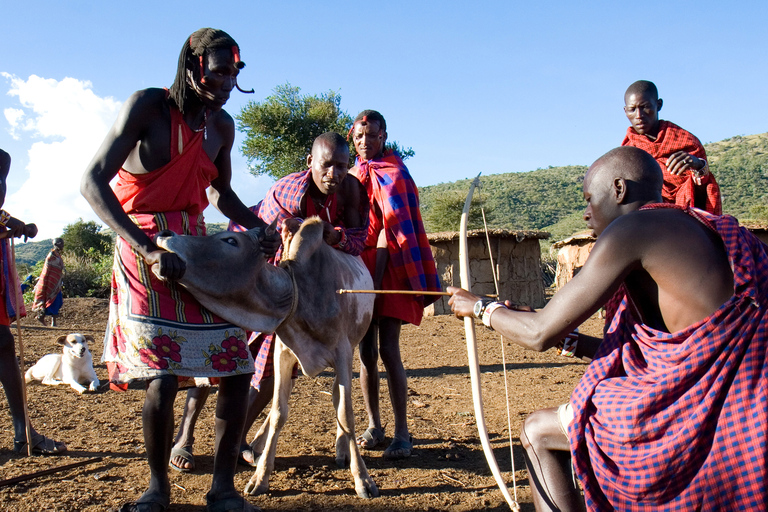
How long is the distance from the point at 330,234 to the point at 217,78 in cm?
123

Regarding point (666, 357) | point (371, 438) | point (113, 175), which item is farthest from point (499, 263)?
point (666, 357)

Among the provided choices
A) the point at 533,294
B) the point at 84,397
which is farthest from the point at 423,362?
the point at 533,294

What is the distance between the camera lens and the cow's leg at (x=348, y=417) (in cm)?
332

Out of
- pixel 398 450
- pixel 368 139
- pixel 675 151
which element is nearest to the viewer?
pixel 398 450

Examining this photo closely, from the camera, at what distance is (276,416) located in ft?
11.2

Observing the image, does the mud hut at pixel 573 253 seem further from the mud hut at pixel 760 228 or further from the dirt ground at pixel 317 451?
the dirt ground at pixel 317 451

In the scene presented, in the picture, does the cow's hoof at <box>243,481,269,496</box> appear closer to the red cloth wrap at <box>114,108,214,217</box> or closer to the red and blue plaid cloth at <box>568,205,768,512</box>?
→ the red cloth wrap at <box>114,108,214,217</box>

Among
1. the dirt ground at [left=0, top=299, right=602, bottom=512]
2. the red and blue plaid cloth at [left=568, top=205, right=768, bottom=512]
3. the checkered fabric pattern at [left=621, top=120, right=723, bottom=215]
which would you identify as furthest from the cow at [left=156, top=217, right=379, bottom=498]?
the checkered fabric pattern at [left=621, top=120, right=723, bottom=215]

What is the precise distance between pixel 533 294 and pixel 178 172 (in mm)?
12091

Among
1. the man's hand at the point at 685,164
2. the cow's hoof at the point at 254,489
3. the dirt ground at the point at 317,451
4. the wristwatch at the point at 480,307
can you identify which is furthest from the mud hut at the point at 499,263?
the wristwatch at the point at 480,307

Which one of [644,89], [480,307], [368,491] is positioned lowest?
[368,491]

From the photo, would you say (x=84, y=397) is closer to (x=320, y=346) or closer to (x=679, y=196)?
(x=320, y=346)

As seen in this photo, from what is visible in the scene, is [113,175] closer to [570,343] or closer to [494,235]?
[570,343]

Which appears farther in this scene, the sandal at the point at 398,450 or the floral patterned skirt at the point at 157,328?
the sandal at the point at 398,450
